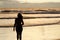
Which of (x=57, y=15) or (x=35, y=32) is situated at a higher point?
(x=57, y=15)

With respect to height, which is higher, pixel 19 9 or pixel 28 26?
pixel 19 9

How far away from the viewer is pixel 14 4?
2.92 ft

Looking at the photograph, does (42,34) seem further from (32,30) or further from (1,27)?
(1,27)

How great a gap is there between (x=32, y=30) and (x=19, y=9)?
0.78 feet

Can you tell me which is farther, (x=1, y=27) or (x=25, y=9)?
(x=1, y=27)

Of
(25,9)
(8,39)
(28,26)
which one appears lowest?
(8,39)

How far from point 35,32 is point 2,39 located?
0.26 metres

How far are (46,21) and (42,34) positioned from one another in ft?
0.36

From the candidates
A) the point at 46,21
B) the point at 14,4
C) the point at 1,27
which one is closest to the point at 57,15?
the point at 46,21

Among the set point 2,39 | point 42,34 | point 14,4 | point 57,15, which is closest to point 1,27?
point 2,39

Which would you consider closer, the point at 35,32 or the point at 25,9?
the point at 25,9

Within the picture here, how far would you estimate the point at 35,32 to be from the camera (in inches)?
38.4

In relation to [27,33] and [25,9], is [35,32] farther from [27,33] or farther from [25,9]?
[25,9]

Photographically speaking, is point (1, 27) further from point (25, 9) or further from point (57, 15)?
point (57, 15)
